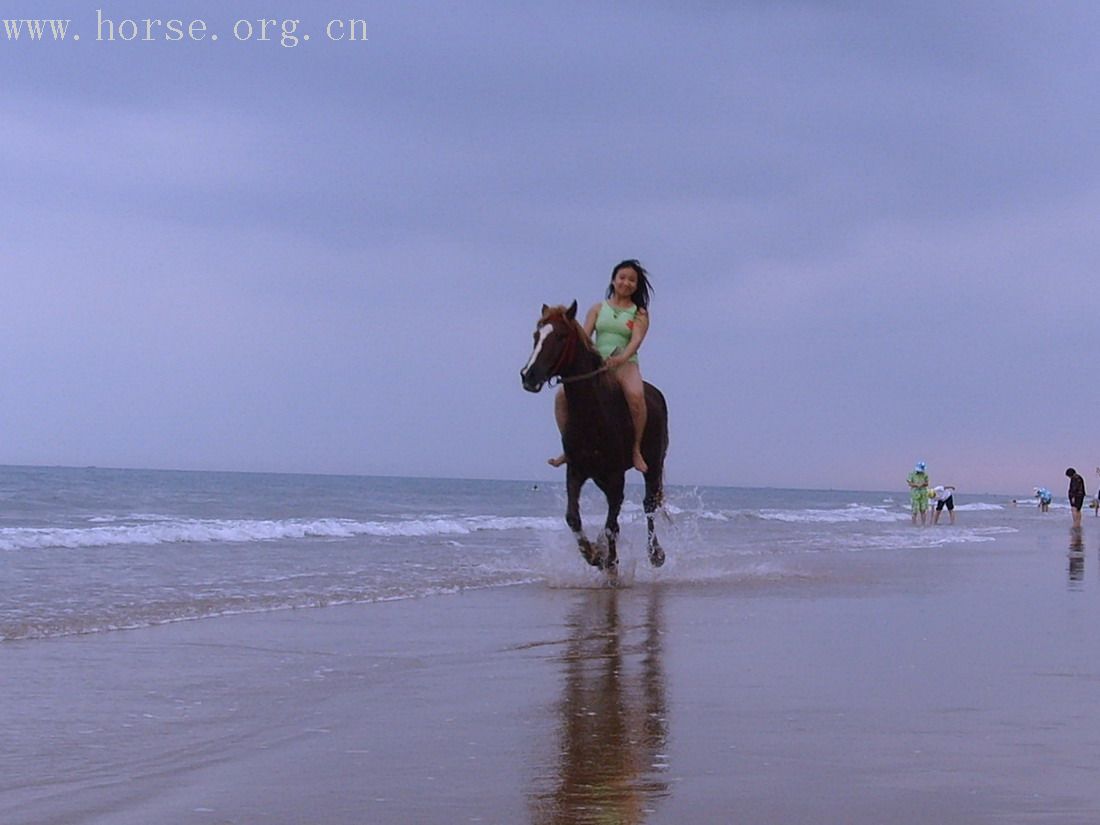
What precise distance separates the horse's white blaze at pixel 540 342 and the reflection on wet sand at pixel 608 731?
2107mm

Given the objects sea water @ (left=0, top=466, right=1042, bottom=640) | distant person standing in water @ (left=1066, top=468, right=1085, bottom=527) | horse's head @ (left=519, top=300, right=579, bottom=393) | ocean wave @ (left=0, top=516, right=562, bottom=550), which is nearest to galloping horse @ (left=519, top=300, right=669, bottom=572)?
horse's head @ (left=519, top=300, right=579, bottom=393)

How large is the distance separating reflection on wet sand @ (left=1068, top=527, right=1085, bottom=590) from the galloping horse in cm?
378

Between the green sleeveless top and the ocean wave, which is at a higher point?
the green sleeveless top

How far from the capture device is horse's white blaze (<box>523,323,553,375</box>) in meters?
9.24

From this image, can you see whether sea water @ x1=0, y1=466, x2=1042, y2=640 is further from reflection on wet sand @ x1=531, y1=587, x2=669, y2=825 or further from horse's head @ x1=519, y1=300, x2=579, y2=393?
reflection on wet sand @ x1=531, y1=587, x2=669, y2=825

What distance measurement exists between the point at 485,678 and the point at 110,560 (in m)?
9.56

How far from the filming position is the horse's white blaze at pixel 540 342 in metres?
9.24

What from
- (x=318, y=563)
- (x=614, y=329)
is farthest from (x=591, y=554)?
(x=318, y=563)

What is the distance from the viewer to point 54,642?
6.96 metres

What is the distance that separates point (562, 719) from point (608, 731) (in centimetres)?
28

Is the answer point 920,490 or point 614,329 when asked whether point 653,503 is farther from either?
point 920,490

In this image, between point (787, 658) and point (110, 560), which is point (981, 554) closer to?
point (110, 560)

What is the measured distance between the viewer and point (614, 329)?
422 inches

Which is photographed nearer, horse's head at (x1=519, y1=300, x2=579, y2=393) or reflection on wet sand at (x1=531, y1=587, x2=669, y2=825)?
reflection on wet sand at (x1=531, y1=587, x2=669, y2=825)
